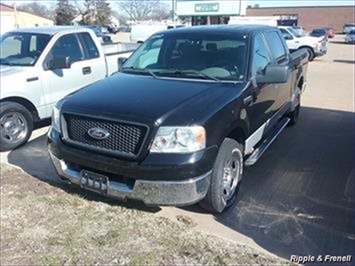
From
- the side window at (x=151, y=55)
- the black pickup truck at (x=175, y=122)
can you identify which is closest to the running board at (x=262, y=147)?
the black pickup truck at (x=175, y=122)

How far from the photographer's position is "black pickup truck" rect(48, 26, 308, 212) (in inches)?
139

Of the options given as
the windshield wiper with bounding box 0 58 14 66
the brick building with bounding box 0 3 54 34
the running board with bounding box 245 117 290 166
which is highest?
the windshield wiper with bounding box 0 58 14 66

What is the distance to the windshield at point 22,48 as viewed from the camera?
257 inches

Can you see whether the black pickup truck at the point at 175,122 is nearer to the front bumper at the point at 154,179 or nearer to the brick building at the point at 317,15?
the front bumper at the point at 154,179

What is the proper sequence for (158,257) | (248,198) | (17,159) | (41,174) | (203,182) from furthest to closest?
1. (17,159)
2. (41,174)
3. (248,198)
4. (203,182)
5. (158,257)

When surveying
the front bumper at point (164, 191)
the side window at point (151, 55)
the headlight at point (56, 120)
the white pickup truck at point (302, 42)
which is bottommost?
the white pickup truck at point (302, 42)

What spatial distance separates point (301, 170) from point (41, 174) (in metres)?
3.44

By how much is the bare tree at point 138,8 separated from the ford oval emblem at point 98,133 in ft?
319

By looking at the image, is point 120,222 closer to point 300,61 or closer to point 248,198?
point 248,198

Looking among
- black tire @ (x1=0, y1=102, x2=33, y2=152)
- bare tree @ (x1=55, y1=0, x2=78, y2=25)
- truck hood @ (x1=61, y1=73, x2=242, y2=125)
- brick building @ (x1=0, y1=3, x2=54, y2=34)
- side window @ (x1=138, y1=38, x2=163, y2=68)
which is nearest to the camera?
truck hood @ (x1=61, y1=73, x2=242, y2=125)

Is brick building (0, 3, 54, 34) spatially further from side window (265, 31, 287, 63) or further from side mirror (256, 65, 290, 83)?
side mirror (256, 65, 290, 83)

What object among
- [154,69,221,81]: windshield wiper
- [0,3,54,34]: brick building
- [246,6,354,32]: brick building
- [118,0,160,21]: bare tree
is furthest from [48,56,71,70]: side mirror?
[118,0,160,21]: bare tree

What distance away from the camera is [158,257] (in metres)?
3.40

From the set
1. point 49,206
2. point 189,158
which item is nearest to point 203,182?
point 189,158
